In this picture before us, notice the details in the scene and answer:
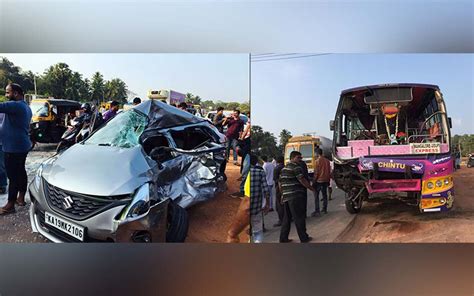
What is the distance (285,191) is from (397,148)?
1.03 m

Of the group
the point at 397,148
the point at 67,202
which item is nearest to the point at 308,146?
the point at 397,148

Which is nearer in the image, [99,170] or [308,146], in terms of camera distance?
[99,170]

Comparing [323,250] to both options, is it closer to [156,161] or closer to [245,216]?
[245,216]

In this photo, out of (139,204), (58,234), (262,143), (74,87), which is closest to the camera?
(139,204)

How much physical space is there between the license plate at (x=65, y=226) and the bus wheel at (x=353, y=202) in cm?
223

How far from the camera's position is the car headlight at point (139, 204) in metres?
3.01

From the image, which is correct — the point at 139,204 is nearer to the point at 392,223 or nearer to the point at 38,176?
the point at 38,176

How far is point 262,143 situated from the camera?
324 centimetres

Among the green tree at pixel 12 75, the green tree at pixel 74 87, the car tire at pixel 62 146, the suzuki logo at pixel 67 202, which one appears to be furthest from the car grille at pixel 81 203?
the green tree at pixel 12 75

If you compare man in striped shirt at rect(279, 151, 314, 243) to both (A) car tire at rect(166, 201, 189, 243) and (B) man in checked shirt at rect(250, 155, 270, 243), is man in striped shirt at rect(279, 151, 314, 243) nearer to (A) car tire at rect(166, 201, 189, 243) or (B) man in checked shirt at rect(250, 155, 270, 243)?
(B) man in checked shirt at rect(250, 155, 270, 243)

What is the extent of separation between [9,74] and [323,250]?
10.2 feet

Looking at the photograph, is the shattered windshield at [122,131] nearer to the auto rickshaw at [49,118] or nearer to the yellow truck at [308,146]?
the auto rickshaw at [49,118]
